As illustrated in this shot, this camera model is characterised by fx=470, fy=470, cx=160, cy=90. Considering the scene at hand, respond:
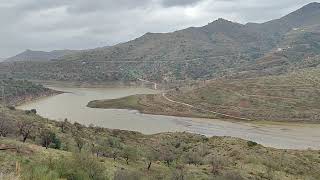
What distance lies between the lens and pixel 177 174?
3066 centimetres

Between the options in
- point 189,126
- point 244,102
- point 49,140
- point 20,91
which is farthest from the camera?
point 20,91

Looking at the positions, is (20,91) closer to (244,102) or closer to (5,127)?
(244,102)

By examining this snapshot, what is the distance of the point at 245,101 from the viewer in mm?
110438

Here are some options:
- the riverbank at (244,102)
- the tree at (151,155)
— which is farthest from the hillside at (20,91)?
the tree at (151,155)

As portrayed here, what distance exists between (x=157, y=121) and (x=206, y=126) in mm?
11002

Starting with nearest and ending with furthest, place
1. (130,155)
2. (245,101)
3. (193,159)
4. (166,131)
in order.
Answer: (130,155) → (193,159) → (166,131) → (245,101)

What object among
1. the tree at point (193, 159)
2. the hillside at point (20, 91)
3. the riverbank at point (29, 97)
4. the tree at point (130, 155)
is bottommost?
the riverbank at point (29, 97)

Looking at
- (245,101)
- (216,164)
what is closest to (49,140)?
(216,164)

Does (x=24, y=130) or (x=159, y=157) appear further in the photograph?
(x=24, y=130)

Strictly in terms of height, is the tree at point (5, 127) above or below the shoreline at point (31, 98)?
above

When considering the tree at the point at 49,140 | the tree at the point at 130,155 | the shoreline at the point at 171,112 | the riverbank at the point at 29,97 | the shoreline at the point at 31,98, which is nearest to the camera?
the tree at the point at 130,155

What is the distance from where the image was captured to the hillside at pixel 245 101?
103 m

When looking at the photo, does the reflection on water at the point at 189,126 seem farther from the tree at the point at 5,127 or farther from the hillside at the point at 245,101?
the tree at the point at 5,127

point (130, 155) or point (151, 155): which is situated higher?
point (130, 155)
